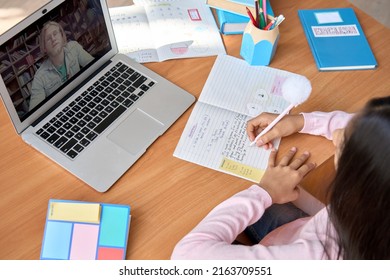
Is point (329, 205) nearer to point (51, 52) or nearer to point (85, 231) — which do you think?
point (85, 231)

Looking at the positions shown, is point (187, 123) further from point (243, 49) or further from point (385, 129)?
point (385, 129)

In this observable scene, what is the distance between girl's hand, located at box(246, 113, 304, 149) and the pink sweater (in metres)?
0.12

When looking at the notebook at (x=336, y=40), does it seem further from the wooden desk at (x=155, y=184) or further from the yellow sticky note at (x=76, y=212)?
the yellow sticky note at (x=76, y=212)

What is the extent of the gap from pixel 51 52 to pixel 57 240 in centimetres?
37

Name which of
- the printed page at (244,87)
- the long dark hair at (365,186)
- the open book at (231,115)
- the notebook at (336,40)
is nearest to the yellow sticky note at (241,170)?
the open book at (231,115)

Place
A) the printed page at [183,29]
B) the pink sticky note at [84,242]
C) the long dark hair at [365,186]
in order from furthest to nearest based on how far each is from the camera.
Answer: the printed page at [183,29], the pink sticky note at [84,242], the long dark hair at [365,186]

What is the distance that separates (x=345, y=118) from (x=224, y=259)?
44 centimetres

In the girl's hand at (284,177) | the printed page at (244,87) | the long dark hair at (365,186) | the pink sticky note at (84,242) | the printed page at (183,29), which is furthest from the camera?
the printed page at (183,29)

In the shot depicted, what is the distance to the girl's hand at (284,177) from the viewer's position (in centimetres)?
96

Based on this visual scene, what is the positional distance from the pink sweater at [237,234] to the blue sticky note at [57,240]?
192mm

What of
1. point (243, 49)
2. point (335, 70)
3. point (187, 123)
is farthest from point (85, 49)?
point (335, 70)

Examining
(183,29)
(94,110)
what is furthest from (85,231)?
(183,29)

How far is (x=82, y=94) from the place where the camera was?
1.03 meters

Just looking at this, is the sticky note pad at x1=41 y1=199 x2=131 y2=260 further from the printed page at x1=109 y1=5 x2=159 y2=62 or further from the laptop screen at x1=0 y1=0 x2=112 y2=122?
the printed page at x1=109 y1=5 x2=159 y2=62
